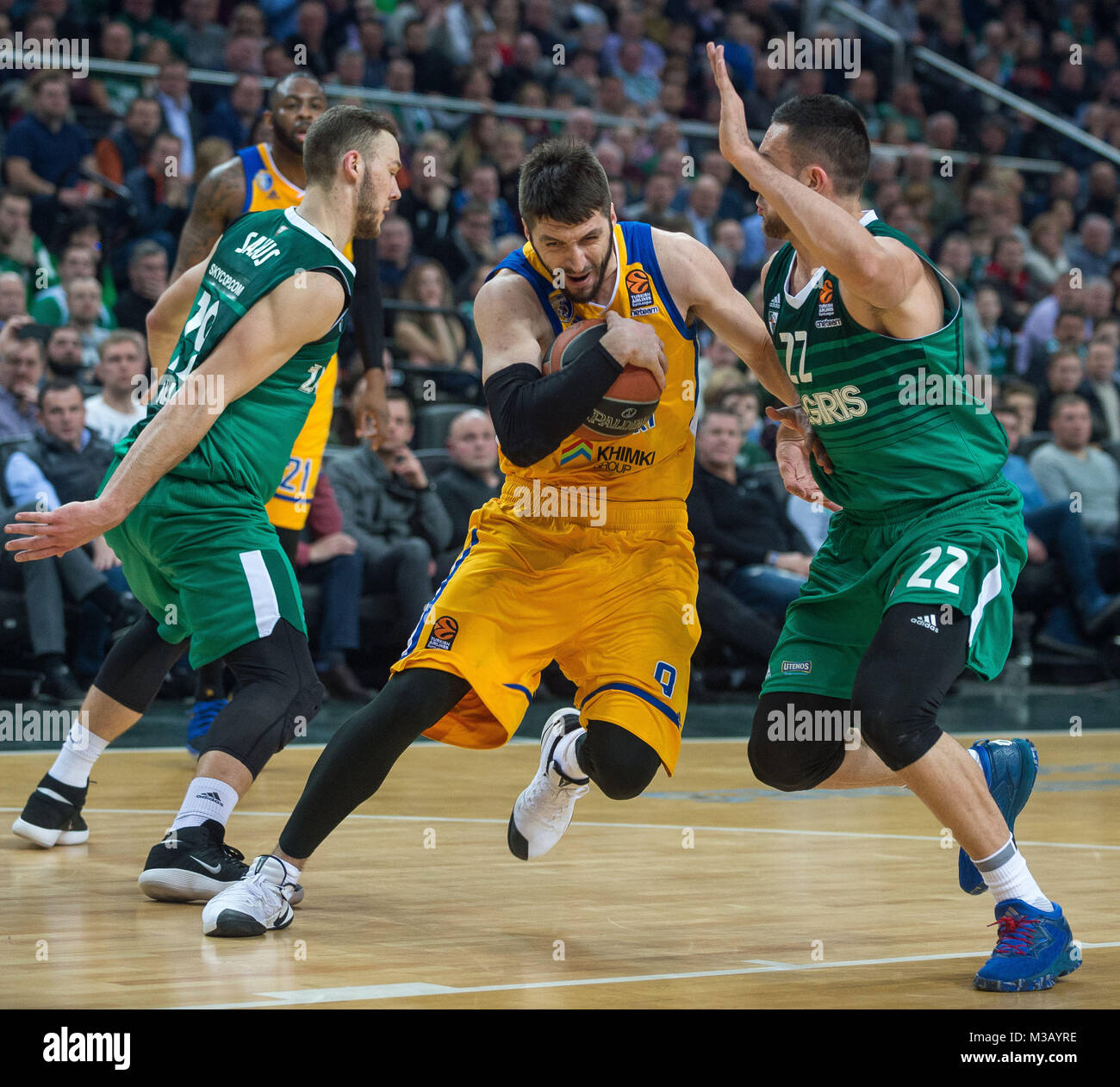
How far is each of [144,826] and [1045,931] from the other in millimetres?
3120

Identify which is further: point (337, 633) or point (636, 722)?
point (337, 633)

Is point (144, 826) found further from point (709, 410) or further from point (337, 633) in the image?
point (709, 410)

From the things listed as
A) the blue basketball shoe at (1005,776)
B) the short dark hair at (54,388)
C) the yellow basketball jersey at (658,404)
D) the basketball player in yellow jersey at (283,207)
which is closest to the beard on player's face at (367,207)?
the yellow basketball jersey at (658,404)

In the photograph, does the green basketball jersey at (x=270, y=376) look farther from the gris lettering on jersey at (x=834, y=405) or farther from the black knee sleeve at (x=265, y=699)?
the gris lettering on jersey at (x=834, y=405)

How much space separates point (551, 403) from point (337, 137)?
1.18m

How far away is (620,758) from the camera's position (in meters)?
4.35

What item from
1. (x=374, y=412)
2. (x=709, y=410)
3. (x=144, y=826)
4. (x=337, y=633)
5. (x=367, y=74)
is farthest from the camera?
(x=367, y=74)

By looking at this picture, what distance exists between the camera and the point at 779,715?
4.16 m

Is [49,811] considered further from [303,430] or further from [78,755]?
[303,430]

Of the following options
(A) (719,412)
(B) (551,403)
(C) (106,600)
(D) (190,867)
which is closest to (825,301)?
(B) (551,403)

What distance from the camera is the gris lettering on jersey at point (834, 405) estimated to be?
407 cm

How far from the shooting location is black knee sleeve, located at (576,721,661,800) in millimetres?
4352

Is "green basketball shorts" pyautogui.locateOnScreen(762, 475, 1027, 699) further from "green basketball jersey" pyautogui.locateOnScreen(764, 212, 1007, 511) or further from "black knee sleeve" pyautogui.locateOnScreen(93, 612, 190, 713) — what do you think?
"black knee sleeve" pyautogui.locateOnScreen(93, 612, 190, 713)
